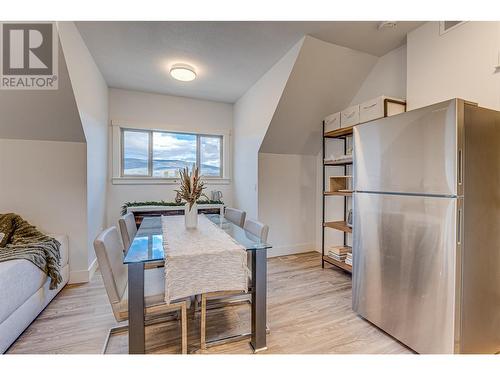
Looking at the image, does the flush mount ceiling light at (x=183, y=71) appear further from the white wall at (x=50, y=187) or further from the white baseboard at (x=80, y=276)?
the white baseboard at (x=80, y=276)

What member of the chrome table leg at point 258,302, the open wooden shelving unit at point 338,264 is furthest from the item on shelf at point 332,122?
the chrome table leg at point 258,302

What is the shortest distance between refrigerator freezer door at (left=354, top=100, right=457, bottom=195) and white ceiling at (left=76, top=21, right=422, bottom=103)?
45.3 inches

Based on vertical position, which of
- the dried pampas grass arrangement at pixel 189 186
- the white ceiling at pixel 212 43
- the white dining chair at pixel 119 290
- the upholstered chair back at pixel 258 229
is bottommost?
the white dining chair at pixel 119 290

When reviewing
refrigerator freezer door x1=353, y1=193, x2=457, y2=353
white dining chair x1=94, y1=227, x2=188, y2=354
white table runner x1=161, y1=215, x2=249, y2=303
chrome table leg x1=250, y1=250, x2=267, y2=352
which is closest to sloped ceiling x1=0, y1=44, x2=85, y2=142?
white dining chair x1=94, y1=227, x2=188, y2=354

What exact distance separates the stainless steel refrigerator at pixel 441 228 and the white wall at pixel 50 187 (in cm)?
308

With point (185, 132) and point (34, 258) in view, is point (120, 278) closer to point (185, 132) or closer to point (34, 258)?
Answer: point (34, 258)

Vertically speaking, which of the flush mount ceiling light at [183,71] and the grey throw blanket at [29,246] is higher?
the flush mount ceiling light at [183,71]

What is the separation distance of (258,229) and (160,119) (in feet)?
9.78

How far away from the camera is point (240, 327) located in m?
1.88

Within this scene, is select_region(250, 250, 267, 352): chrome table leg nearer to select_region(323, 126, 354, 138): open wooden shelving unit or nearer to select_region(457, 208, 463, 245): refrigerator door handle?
select_region(457, 208, 463, 245): refrigerator door handle

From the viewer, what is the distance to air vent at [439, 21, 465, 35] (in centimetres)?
194

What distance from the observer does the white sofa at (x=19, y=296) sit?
154cm
